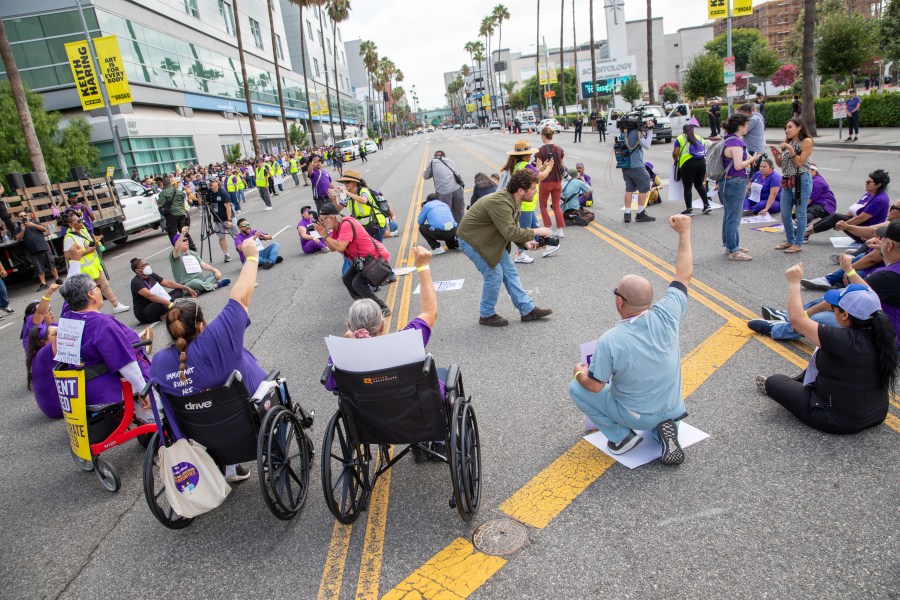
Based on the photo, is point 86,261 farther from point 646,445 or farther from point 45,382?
point 646,445

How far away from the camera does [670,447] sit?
12.1 feet

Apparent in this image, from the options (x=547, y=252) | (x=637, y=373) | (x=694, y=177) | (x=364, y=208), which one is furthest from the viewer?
(x=694, y=177)

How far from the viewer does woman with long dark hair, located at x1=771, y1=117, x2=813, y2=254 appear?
757 centimetres

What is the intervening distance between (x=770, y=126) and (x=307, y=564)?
3389 cm

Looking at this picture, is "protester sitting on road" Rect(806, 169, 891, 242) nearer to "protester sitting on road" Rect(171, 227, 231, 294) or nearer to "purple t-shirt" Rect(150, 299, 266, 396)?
"purple t-shirt" Rect(150, 299, 266, 396)

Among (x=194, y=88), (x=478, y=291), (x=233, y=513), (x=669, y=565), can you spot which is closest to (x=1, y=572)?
(x=233, y=513)

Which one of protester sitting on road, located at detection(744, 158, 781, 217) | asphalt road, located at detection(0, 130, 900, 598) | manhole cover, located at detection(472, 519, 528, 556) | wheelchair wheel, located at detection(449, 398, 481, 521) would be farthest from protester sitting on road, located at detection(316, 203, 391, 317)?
protester sitting on road, located at detection(744, 158, 781, 217)

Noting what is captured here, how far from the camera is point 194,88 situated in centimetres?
4141

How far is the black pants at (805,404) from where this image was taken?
3734mm

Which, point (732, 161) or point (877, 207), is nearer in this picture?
point (877, 207)

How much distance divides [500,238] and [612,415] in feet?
9.90

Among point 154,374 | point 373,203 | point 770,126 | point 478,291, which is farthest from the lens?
point 770,126

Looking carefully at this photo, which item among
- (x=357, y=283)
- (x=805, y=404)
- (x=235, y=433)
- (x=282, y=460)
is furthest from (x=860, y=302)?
(x=357, y=283)

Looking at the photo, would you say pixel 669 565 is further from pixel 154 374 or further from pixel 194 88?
pixel 194 88
